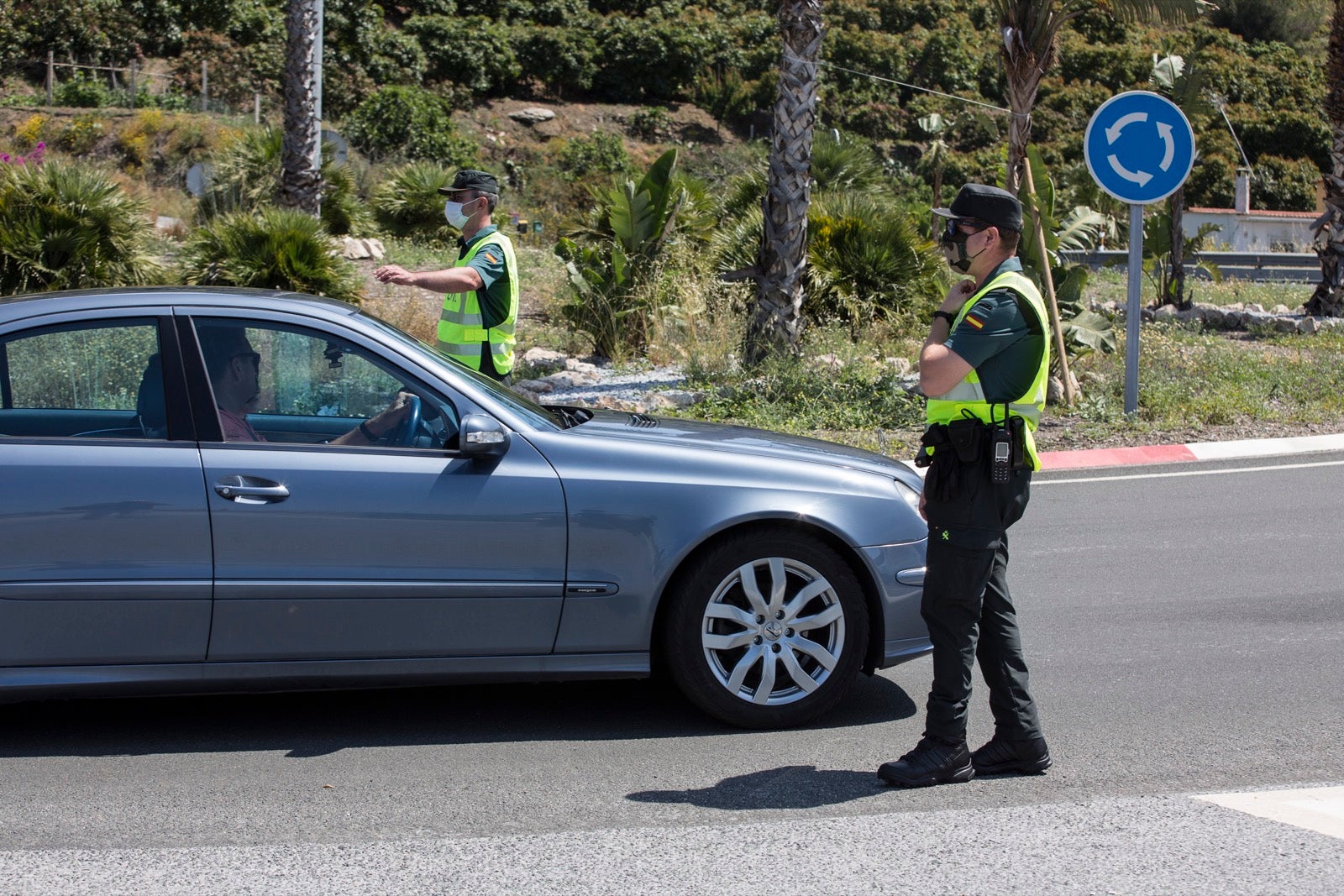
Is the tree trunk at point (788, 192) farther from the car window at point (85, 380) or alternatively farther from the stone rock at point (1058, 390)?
the car window at point (85, 380)

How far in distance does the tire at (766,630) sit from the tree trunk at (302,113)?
1305 cm

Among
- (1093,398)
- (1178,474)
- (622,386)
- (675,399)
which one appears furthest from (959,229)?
(622,386)

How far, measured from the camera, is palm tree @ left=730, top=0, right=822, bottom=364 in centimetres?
1234

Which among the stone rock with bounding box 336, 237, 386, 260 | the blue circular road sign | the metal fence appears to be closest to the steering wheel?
the blue circular road sign

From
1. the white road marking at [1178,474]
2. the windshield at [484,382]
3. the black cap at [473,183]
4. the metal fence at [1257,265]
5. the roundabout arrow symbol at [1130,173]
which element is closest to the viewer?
the windshield at [484,382]

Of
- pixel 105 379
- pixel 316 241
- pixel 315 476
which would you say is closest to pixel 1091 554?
pixel 315 476

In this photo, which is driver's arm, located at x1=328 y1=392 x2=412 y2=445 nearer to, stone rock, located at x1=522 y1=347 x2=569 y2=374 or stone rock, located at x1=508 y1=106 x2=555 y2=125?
stone rock, located at x1=522 y1=347 x2=569 y2=374

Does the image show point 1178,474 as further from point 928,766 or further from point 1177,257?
point 1177,257

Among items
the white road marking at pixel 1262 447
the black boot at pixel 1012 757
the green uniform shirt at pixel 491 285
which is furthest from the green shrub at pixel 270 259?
the black boot at pixel 1012 757

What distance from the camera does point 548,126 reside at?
146ft

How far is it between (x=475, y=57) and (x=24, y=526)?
137ft

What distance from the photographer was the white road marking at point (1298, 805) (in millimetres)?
4035

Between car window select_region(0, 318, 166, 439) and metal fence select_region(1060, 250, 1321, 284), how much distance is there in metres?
23.3

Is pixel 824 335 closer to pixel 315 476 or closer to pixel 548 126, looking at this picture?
pixel 315 476
